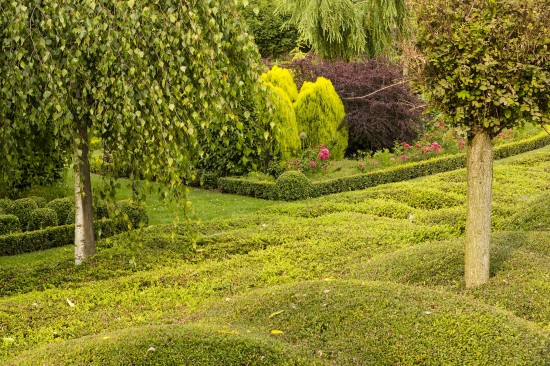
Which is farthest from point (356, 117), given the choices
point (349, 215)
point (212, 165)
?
point (349, 215)

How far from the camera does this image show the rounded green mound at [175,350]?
4371 millimetres

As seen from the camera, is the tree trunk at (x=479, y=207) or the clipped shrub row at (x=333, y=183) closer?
the tree trunk at (x=479, y=207)

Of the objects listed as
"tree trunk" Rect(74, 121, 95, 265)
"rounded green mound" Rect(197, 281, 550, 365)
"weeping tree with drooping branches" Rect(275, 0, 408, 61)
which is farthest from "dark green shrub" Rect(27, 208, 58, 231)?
"weeping tree with drooping branches" Rect(275, 0, 408, 61)

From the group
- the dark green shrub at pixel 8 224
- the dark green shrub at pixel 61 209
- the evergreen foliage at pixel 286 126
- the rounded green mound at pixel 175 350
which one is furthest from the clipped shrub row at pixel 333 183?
the rounded green mound at pixel 175 350

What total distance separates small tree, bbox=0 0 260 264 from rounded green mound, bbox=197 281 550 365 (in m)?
1.33

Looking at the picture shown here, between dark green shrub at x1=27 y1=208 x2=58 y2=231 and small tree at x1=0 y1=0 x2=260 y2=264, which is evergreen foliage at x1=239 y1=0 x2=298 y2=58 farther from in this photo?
small tree at x1=0 y1=0 x2=260 y2=264

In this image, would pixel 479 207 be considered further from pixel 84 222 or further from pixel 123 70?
pixel 84 222

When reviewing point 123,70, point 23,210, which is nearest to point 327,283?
point 123,70

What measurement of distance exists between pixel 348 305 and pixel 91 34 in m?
2.95

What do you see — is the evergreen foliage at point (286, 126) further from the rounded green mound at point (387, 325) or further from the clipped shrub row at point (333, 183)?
the rounded green mound at point (387, 325)

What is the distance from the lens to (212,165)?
14.4 m

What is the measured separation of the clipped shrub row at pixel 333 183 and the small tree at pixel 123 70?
20.4 ft

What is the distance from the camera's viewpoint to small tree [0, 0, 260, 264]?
18.2 ft

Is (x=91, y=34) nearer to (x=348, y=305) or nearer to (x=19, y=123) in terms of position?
(x=19, y=123)
